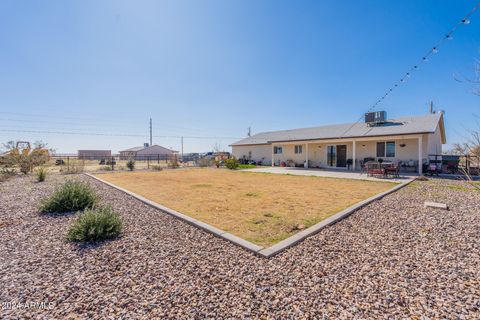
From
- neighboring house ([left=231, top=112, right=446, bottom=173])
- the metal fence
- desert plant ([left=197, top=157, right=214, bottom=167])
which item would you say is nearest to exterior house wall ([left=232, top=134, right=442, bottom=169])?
neighboring house ([left=231, top=112, right=446, bottom=173])

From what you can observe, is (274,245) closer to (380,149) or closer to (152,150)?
(380,149)

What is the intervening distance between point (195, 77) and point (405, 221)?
1727 centimetres

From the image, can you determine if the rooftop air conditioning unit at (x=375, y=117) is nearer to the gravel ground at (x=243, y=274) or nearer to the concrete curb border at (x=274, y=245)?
the concrete curb border at (x=274, y=245)

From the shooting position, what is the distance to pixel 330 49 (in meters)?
12.0

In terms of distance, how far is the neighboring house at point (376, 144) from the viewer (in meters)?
13.4

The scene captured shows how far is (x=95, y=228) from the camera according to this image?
3465 millimetres

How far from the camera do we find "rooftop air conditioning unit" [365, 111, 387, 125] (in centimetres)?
1627

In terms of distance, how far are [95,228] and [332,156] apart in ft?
58.4

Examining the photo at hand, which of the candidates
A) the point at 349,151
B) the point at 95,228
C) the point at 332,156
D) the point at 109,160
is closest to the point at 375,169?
the point at 349,151

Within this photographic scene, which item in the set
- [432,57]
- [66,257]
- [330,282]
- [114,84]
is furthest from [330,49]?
[114,84]

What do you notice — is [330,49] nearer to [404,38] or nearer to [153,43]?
[404,38]

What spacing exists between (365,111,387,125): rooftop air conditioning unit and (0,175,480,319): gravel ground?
14.6m

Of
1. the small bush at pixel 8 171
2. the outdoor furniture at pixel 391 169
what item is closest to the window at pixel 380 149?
the outdoor furniture at pixel 391 169

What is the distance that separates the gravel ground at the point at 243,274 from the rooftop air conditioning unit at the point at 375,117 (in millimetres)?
14623
